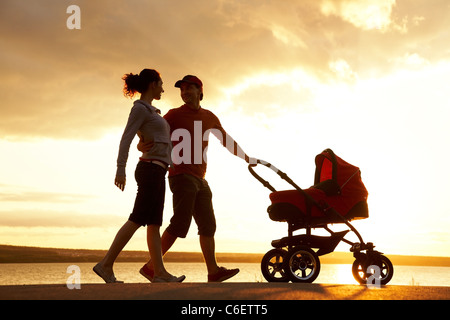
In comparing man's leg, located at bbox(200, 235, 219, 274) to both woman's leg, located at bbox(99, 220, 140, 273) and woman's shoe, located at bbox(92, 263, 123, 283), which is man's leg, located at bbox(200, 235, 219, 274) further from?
woman's shoe, located at bbox(92, 263, 123, 283)

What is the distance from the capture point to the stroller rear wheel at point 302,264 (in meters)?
7.08

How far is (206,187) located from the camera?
7.00m

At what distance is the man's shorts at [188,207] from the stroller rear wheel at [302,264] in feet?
3.28

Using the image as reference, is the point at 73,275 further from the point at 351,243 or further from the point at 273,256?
the point at 351,243

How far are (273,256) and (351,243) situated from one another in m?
1.17

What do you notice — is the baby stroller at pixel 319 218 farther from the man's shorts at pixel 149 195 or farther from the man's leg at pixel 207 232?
the man's shorts at pixel 149 195

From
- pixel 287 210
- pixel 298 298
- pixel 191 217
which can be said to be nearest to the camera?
pixel 298 298

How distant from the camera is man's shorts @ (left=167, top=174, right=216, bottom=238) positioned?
22.0 ft

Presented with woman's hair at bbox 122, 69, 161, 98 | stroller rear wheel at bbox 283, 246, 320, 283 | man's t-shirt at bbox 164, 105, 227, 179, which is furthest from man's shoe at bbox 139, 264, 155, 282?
woman's hair at bbox 122, 69, 161, 98

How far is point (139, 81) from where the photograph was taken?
6.29 meters

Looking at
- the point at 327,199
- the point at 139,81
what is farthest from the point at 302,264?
the point at 139,81

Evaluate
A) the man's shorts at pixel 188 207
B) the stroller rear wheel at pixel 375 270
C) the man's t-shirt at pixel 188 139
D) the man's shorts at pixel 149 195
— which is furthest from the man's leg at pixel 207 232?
the stroller rear wheel at pixel 375 270

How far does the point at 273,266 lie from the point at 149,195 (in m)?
2.21
